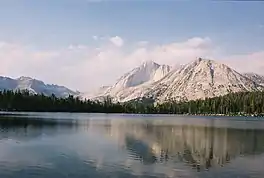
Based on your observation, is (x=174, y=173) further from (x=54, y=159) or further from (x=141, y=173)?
(x=54, y=159)

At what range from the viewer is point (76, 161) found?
42469 millimetres

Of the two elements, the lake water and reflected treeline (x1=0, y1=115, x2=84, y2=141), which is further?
reflected treeline (x1=0, y1=115, x2=84, y2=141)

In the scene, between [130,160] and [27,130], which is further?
[27,130]

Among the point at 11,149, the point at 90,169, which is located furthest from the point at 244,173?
the point at 11,149

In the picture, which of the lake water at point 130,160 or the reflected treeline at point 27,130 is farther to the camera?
the reflected treeline at point 27,130

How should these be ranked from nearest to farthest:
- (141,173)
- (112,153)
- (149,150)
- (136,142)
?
(141,173), (112,153), (149,150), (136,142)

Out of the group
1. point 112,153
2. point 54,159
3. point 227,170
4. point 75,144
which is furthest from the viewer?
point 75,144

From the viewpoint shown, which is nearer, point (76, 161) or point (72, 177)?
point (72, 177)

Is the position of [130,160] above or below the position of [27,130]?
below

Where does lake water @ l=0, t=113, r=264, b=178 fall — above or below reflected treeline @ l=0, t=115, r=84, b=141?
below

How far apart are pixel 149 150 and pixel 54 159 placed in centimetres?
1611

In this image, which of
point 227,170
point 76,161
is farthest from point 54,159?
point 227,170

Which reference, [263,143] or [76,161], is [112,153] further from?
[263,143]

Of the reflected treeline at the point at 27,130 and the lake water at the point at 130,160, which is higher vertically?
the reflected treeline at the point at 27,130
